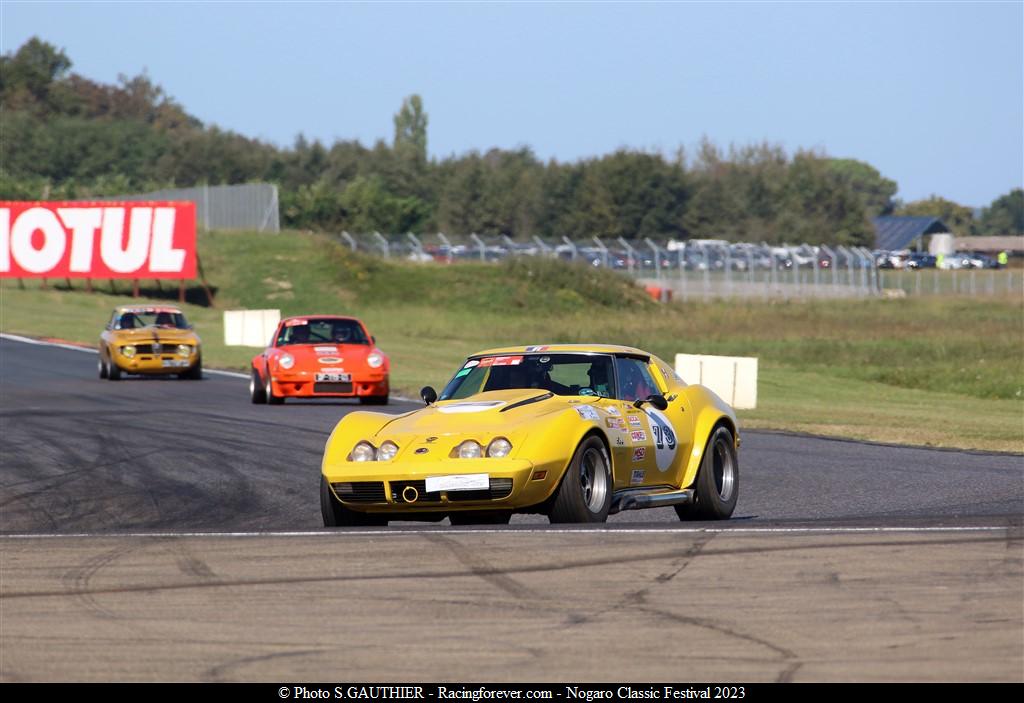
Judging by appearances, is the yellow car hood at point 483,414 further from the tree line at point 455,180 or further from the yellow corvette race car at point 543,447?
the tree line at point 455,180

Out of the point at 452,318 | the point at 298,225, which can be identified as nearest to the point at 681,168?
the point at 298,225

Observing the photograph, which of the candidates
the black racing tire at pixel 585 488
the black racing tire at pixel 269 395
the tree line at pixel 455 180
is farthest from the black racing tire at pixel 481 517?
the tree line at pixel 455 180

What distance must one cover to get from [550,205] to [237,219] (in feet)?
159

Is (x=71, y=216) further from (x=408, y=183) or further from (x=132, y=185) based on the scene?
(x=408, y=183)

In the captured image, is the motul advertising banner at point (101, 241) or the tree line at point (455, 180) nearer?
the motul advertising banner at point (101, 241)

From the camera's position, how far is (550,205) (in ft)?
390

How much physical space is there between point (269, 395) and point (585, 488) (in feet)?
43.1

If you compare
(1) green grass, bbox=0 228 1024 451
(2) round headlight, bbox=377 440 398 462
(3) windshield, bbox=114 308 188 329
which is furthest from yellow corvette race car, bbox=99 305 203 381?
(2) round headlight, bbox=377 440 398 462

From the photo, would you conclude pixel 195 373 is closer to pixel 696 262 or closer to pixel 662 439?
pixel 662 439

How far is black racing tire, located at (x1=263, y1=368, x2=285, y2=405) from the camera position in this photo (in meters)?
22.4

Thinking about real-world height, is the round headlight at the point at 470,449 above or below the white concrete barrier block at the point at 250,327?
above

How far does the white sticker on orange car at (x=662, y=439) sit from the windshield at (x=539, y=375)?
356mm

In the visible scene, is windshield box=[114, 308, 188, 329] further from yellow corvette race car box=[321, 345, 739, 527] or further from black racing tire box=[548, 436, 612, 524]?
black racing tire box=[548, 436, 612, 524]

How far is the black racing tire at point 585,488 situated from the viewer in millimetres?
9586
